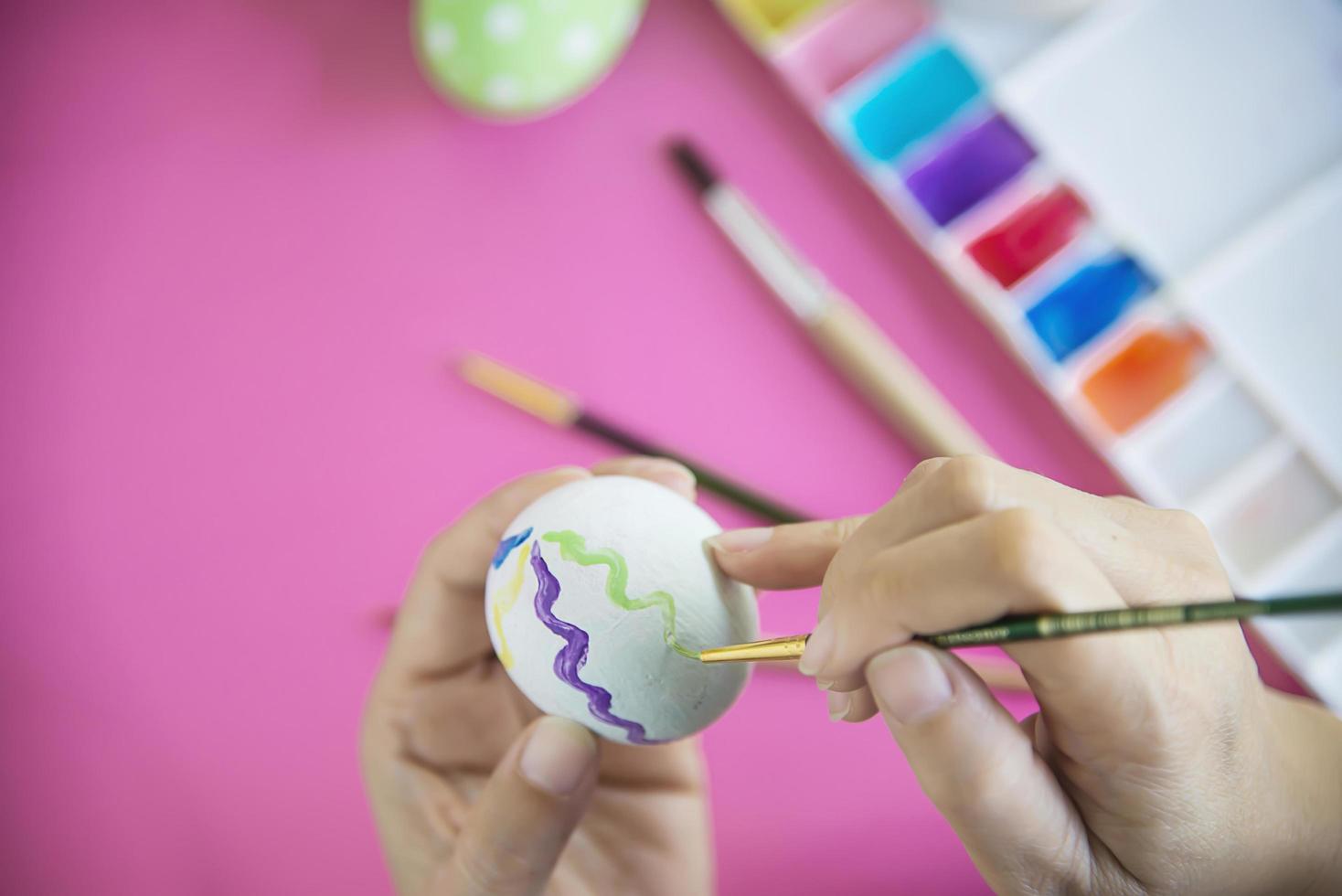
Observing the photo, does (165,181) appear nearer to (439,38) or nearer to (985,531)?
(439,38)

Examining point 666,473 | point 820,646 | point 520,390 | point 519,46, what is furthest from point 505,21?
point 820,646

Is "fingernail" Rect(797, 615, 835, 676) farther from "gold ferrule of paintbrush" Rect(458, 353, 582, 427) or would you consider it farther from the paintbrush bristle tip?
the paintbrush bristle tip

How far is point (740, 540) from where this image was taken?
2.07ft

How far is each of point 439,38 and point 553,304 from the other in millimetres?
280

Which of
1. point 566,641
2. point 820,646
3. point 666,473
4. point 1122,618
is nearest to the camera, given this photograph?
point 1122,618

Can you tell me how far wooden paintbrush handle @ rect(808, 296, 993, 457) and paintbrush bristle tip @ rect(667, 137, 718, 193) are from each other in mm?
189

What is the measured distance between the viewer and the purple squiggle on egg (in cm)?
61

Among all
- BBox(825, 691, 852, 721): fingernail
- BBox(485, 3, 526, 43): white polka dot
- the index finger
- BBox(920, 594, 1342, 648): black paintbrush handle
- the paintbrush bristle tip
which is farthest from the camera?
the paintbrush bristle tip

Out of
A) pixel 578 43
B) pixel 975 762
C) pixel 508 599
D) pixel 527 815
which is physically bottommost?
pixel 975 762

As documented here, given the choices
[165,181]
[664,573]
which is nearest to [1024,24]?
[664,573]

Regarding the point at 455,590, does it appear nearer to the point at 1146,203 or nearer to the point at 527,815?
the point at 527,815

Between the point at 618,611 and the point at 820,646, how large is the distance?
14 cm

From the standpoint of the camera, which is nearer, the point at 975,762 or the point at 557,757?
the point at 975,762

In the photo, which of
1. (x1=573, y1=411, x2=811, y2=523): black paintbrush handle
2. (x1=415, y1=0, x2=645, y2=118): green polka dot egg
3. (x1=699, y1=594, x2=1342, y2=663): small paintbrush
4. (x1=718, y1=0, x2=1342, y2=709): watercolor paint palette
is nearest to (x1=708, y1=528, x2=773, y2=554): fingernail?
(x1=699, y1=594, x2=1342, y2=663): small paintbrush
